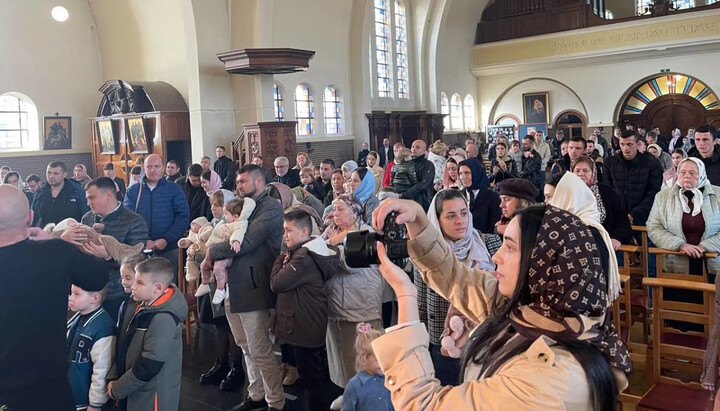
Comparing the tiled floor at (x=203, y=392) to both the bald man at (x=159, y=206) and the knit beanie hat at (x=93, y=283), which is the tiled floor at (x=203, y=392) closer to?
the bald man at (x=159, y=206)

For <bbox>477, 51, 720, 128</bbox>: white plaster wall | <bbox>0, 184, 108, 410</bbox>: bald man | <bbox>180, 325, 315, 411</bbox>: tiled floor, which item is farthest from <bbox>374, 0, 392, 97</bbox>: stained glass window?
<bbox>0, 184, 108, 410</bbox>: bald man

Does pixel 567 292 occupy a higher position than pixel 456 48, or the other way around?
pixel 456 48

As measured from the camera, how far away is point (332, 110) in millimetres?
17750

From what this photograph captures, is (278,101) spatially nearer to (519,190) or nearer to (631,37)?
(631,37)

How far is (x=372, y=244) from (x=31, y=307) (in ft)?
6.24

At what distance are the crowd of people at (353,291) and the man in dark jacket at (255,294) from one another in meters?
0.01

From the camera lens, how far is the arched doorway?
19641 millimetres

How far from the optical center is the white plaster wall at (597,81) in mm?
19266

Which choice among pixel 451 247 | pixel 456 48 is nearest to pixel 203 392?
pixel 451 247

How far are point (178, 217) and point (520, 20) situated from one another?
18.8 meters

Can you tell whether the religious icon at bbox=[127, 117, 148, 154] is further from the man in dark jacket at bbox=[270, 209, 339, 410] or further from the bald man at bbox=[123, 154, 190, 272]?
the man in dark jacket at bbox=[270, 209, 339, 410]

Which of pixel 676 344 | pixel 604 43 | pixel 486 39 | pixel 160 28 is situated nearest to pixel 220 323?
pixel 676 344

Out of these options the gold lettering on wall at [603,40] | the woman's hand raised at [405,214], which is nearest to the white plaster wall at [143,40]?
the gold lettering on wall at [603,40]

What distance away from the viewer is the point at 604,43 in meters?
19.8
